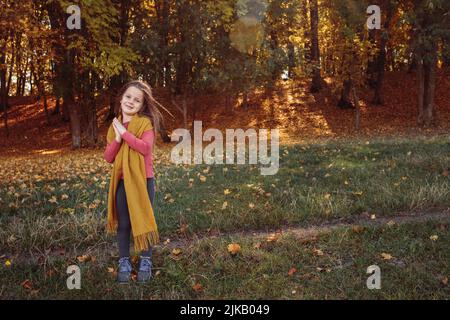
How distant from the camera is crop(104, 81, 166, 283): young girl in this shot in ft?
12.5

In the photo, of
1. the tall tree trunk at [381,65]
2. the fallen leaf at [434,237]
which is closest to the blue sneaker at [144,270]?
the fallen leaf at [434,237]

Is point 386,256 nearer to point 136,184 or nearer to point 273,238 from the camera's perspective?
point 273,238

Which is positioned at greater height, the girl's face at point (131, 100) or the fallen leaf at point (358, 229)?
the girl's face at point (131, 100)

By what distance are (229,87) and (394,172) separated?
40.1ft

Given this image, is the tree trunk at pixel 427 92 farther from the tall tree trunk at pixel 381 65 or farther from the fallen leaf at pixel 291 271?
the fallen leaf at pixel 291 271

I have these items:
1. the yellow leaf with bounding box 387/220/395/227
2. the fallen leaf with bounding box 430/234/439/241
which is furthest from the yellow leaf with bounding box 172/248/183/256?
the fallen leaf with bounding box 430/234/439/241

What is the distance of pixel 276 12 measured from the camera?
1958 cm

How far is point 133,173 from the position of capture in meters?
3.81

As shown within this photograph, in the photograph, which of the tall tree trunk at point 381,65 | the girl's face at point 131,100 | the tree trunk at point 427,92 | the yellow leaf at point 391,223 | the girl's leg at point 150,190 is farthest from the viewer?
the tall tree trunk at point 381,65

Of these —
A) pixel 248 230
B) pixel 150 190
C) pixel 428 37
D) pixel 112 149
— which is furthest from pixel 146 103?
pixel 428 37

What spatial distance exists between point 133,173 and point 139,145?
28 centimetres

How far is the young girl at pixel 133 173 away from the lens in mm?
3799

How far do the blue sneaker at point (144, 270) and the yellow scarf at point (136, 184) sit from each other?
239 millimetres
